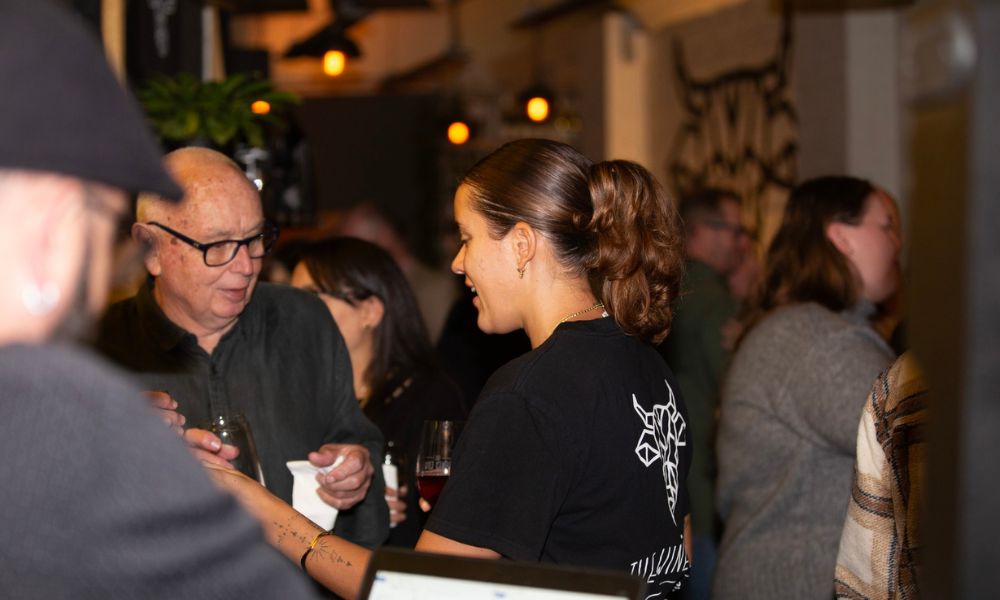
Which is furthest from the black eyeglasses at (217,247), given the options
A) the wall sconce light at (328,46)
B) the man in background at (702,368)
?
the wall sconce light at (328,46)

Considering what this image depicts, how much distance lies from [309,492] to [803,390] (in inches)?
47.8

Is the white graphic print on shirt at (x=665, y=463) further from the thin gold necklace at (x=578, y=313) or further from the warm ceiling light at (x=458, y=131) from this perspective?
the warm ceiling light at (x=458, y=131)

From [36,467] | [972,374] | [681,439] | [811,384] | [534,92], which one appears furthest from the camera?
[534,92]

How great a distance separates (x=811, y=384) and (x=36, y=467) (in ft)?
7.32

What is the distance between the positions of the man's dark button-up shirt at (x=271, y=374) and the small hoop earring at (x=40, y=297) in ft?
4.76

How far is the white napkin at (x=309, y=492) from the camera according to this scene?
2201mm

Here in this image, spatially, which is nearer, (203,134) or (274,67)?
(203,134)

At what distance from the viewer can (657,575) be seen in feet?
5.95

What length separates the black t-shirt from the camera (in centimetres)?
163

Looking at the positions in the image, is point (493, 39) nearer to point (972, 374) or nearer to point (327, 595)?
point (327, 595)

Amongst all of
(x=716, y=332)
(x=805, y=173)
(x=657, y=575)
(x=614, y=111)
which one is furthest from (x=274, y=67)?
(x=657, y=575)

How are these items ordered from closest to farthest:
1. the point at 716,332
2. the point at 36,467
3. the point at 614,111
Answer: the point at 36,467 < the point at 716,332 < the point at 614,111

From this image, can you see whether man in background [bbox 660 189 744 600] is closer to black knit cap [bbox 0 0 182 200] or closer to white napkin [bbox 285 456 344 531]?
white napkin [bbox 285 456 344 531]

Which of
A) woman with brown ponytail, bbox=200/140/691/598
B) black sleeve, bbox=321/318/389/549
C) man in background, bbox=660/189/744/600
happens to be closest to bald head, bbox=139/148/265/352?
black sleeve, bbox=321/318/389/549
